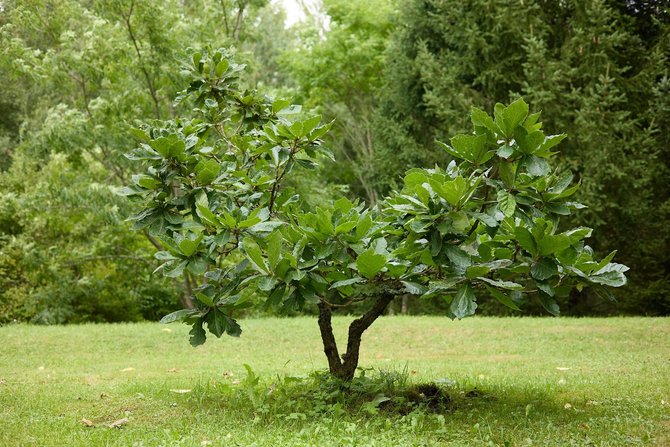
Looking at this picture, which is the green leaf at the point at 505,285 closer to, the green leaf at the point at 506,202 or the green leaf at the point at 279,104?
the green leaf at the point at 506,202

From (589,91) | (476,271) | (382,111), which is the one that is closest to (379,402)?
(476,271)

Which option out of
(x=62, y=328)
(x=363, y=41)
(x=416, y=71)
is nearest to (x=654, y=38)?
(x=416, y=71)

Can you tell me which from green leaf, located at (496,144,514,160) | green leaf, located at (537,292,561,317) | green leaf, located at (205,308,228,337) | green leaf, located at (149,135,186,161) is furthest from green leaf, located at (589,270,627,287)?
green leaf, located at (149,135,186,161)

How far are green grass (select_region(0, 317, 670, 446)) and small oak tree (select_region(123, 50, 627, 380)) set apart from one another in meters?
0.63

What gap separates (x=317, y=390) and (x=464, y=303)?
148 cm

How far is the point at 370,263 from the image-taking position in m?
3.79

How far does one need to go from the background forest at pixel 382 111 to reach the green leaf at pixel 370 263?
28.2 ft

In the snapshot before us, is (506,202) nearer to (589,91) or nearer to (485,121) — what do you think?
(485,121)

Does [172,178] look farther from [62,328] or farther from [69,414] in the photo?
[62,328]

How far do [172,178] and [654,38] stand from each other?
13257mm

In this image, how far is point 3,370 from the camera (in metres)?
7.47

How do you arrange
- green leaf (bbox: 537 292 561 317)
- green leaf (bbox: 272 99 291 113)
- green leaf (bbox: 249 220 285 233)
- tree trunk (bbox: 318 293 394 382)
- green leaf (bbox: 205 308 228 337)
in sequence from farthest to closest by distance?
green leaf (bbox: 272 99 291 113)
tree trunk (bbox: 318 293 394 382)
green leaf (bbox: 205 308 228 337)
green leaf (bbox: 249 220 285 233)
green leaf (bbox: 537 292 561 317)

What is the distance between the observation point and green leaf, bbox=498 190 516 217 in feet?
11.8

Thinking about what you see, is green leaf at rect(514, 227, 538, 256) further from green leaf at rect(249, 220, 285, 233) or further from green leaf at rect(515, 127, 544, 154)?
green leaf at rect(249, 220, 285, 233)
